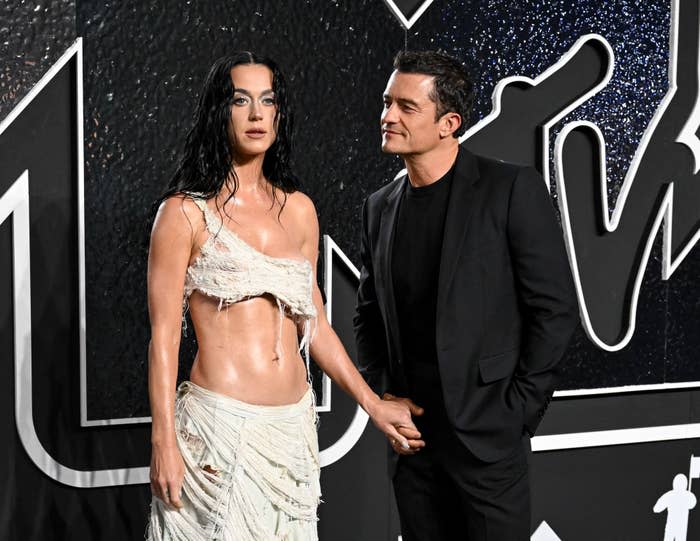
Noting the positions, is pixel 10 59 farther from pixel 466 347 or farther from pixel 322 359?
pixel 466 347

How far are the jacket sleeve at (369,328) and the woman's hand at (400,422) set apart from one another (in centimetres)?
14

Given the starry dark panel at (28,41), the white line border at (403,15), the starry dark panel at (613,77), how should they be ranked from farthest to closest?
the starry dark panel at (613,77)
the white line border at (403,15)
the starry dark panel at (28,41)

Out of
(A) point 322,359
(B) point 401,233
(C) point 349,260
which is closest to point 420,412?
(A) point 322,359

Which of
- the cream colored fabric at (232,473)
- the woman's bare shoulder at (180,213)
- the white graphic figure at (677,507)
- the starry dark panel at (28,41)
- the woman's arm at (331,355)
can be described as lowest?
the white graphic figure at (677,507)

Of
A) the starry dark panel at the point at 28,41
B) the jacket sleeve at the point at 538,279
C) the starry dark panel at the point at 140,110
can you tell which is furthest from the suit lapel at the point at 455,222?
the starry dark panel at the point at 28,41

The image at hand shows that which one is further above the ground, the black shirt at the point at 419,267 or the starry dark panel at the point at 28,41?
the starry dark panel at the point at 28,41

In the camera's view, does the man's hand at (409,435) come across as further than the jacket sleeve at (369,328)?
No

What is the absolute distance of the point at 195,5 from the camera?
113 inches

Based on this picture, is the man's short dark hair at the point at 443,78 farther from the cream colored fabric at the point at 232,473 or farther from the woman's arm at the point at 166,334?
the cream colored fabric at the point at 232,473

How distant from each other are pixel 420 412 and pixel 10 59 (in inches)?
63.5

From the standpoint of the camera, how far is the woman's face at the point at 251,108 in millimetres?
2162

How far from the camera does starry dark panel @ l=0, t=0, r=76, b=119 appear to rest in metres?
2.68

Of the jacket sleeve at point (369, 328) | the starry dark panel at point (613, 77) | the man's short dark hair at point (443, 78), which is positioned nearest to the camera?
the man's short dark hair at point (443, 78)

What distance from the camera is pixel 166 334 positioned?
2092 mm
